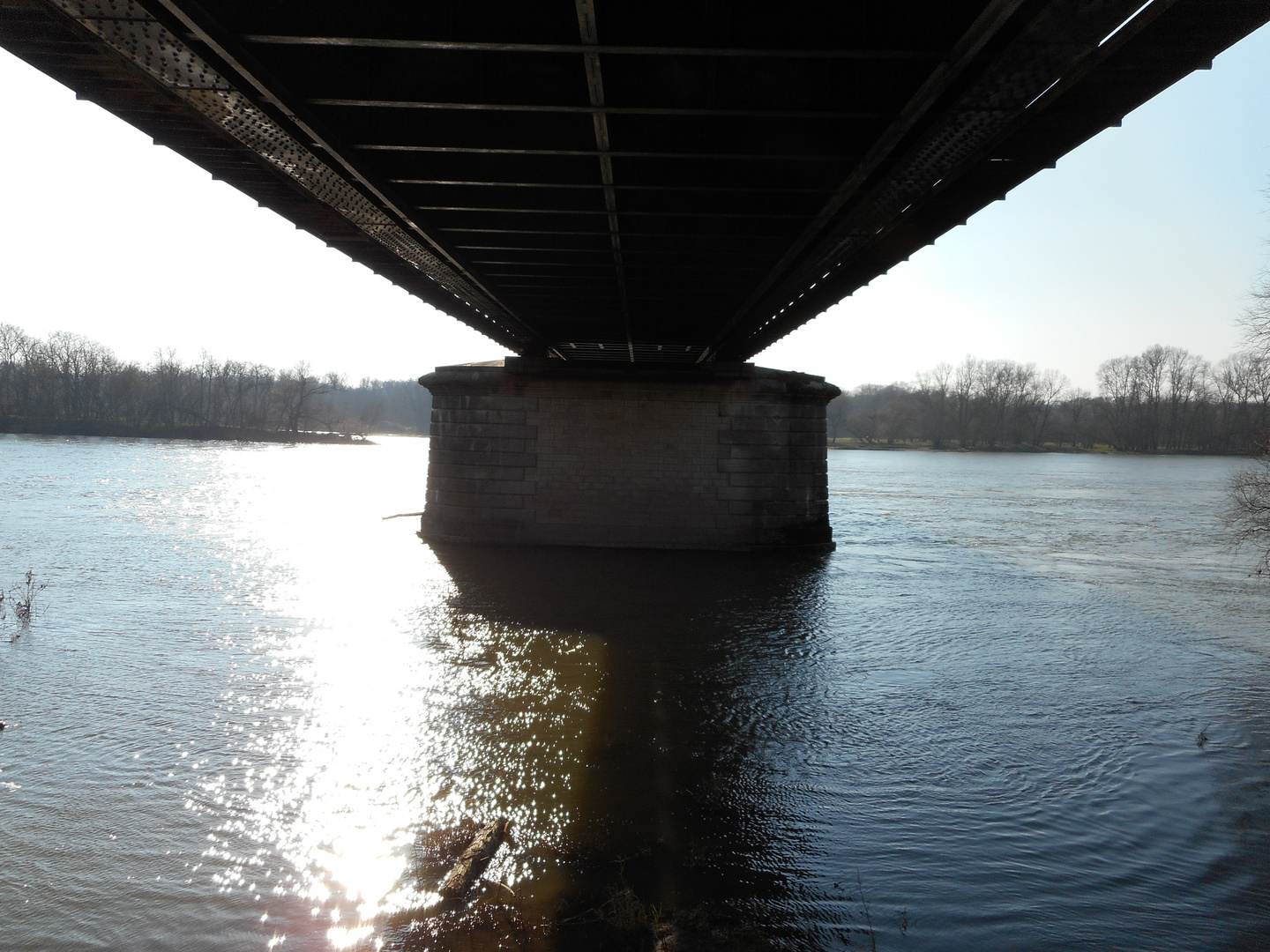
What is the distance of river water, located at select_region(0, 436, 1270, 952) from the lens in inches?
193

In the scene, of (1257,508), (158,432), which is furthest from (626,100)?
(158,432)

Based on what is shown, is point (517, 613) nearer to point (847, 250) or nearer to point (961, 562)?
point (847, 250)

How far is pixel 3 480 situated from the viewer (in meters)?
37.1

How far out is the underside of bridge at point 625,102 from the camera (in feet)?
19.5

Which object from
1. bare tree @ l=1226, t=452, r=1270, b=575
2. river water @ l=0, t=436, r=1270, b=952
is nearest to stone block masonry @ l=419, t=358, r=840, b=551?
river water @ l=0, t=436, r=1270, b=952

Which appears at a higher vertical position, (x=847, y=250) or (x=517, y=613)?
(x=847, y=250)

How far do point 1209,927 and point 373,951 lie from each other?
506 centimetres

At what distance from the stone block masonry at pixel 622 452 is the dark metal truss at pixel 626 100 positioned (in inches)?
379

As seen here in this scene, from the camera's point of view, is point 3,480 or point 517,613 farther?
point 3,480

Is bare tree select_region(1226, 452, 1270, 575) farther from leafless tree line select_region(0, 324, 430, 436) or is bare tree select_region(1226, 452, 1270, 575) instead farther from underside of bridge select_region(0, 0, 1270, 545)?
leafless tree line select_region(0, 324, 430, 436)

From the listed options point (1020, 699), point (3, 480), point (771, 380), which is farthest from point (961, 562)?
point (3, 480)

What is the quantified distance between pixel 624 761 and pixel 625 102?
6071 mm

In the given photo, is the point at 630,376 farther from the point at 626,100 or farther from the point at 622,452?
the point at 626,100

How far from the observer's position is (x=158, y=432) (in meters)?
95.8
